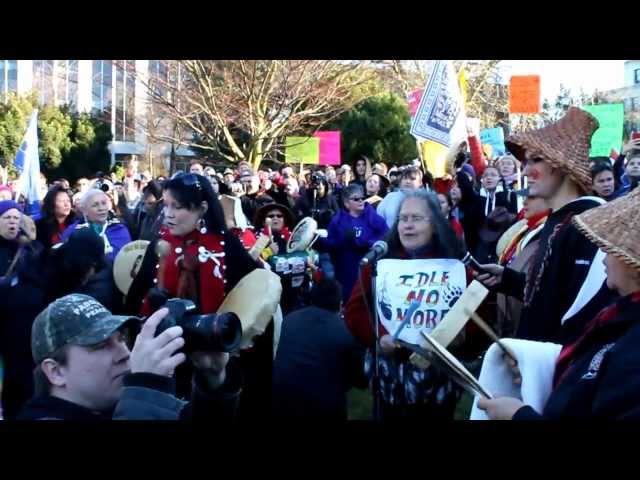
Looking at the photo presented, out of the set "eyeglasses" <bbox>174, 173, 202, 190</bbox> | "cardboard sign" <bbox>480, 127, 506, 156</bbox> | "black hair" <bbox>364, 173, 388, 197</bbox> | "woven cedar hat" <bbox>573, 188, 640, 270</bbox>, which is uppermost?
"cardboard sign" <bbox>480, 127, 506, 156</bbox>

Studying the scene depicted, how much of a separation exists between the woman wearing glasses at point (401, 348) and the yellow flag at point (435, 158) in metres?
5.71

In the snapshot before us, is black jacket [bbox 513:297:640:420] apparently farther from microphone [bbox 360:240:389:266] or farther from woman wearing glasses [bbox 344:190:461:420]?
microphone [bbox 360:240:389:266]

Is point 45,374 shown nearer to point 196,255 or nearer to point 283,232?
point 196,255

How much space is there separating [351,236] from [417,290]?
166 inches

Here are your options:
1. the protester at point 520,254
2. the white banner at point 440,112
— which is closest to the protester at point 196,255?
the protester at point 520,254

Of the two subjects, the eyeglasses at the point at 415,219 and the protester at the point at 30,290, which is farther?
the protester at the point at 30,290

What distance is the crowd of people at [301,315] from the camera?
2168 mm

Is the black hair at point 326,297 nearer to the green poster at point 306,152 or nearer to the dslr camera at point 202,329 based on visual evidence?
the dslr camera at point 202,329

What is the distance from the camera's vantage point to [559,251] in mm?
3369

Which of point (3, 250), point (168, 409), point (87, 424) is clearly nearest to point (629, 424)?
point (168, 409)

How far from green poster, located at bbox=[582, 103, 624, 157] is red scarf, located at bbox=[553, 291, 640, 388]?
30.0ft

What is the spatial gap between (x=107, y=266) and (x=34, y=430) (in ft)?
9.14

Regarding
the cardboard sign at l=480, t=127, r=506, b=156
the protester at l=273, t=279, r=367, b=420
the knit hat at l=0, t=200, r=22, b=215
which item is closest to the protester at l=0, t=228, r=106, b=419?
the knit hat at l=0, t=200, r=22, b=215

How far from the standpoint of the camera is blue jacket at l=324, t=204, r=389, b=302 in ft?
26.5
